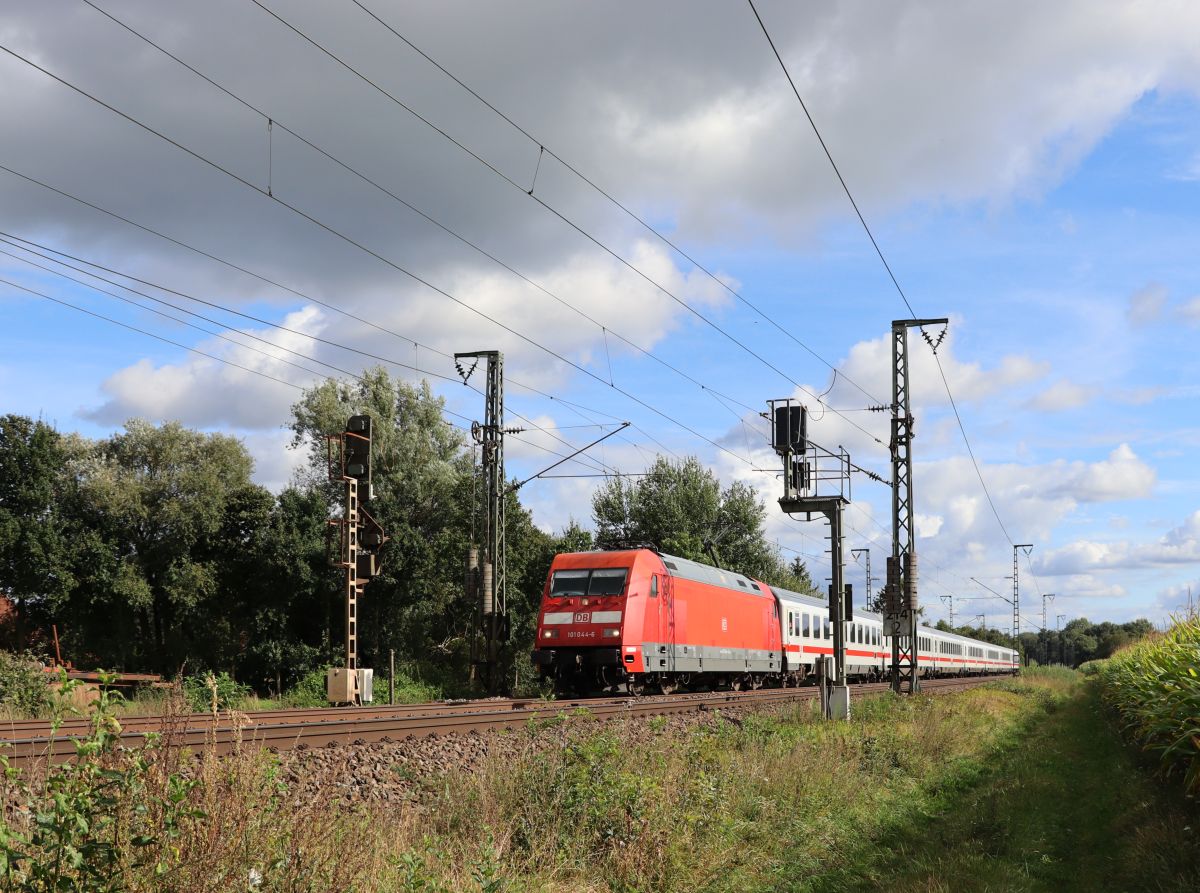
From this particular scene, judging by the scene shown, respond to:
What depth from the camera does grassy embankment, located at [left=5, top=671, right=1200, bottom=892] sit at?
20.0ft

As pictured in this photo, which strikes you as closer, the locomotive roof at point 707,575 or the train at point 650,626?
the train at point 650,626

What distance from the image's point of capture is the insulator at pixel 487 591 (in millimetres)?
31094

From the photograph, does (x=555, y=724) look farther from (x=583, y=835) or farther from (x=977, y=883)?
(x=977, y=883)

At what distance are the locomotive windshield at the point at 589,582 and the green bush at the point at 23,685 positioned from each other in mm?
11476

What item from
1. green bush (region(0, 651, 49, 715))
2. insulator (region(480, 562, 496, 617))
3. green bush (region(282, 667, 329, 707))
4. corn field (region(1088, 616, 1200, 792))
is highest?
insulator (region(480, 562, 496, 617))

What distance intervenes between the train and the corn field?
837cm

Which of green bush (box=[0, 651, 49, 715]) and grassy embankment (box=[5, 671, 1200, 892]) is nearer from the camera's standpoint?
grassy embankment (box=[5, 671, 1200, 892])

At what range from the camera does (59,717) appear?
553 cm

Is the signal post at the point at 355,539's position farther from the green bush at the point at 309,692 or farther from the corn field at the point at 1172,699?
the corn field at the point at 1172,699

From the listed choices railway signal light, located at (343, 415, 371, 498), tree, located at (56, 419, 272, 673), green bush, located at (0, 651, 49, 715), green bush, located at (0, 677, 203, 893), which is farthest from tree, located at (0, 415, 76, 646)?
green bush, located at (0, 677, 203, 893)

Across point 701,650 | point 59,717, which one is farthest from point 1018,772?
point 59,717

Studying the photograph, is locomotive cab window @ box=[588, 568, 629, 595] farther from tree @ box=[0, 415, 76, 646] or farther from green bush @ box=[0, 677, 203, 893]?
tree @ box=[0, 415, 76, 646]

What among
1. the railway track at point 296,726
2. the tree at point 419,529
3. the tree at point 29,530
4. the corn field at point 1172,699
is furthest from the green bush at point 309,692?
the corn field at point 1172,699

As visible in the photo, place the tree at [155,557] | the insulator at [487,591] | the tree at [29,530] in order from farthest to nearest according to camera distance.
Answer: the tree at [155,557], the tree at [29,530], the insulator at [487,591]
